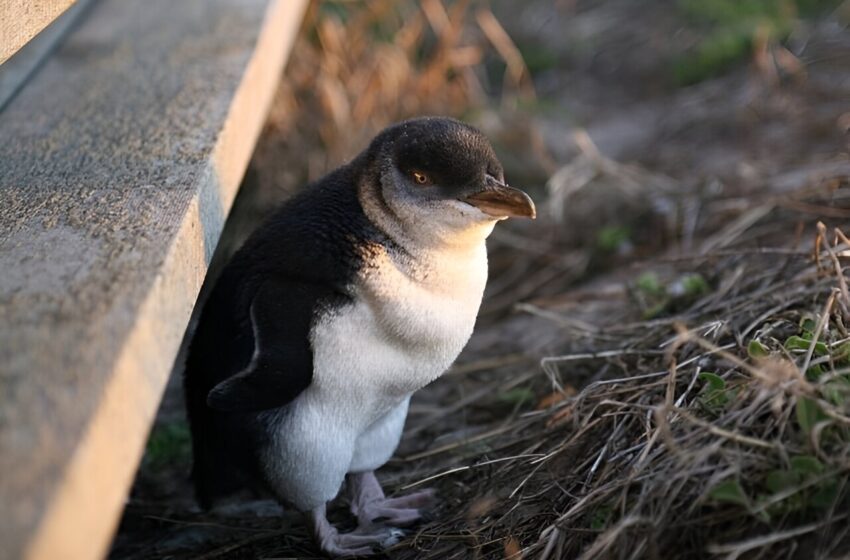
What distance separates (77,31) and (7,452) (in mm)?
3065

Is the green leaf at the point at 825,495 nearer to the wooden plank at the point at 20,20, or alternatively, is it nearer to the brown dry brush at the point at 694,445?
the brown dry brush at the point at 694,445

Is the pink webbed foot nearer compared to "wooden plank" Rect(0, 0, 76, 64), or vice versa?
"wooden plank" Rect(0, 0, 76, 64)

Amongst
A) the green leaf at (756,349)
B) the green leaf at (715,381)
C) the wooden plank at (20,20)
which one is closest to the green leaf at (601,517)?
the green leaf at (715,381)

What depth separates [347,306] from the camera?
259 centimetres

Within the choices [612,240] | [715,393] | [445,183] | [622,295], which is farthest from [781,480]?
[612,240]

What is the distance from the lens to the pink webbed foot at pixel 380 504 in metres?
2.91

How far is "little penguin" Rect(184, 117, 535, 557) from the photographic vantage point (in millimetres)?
2584

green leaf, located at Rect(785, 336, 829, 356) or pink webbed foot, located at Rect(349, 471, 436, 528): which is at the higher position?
green leaf, located at Rect(785, 336, 829, 356)

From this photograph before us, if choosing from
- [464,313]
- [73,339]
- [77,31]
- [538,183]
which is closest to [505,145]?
[538,183]

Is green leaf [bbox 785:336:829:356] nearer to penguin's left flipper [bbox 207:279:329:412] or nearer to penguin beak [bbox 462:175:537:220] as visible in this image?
penguin beak [bbox 462:175:537:220]

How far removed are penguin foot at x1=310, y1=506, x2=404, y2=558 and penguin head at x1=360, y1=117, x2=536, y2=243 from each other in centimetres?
86

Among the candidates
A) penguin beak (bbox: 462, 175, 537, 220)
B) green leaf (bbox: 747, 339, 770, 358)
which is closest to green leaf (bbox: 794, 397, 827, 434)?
green leaf (bbox: 747, 339, 770, 358)

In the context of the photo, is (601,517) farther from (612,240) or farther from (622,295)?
(612,240)

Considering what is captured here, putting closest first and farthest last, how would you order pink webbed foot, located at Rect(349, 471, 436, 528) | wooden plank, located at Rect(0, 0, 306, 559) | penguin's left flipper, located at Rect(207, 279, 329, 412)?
wooden plank, located at Rect(0, 0, 306, 559)
penguin's left flipper, located at Rect(207, 279, 329, 412)
pink webbed foot, located at Rect(349, 471, 436, 528)
